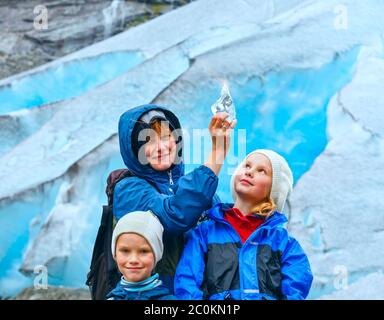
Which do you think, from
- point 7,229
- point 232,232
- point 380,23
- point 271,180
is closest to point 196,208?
point 232,232

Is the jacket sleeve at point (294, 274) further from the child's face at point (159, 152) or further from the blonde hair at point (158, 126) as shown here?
the blonde hair at point (158, 126)

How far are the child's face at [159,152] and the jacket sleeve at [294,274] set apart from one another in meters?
0.63

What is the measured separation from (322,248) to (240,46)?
7.82 feet

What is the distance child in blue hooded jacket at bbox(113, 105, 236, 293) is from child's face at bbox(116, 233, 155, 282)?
0.38 ft

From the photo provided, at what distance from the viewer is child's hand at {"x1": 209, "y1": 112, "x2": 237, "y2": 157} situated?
9.87 feet

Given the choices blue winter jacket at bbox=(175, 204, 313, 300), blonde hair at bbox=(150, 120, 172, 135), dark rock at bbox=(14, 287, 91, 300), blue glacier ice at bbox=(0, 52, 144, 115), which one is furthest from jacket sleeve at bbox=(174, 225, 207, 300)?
blue glacier ice at bbox=(0, 52, 144, 115)

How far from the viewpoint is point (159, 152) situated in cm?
312

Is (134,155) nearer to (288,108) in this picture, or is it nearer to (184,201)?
(184,201)

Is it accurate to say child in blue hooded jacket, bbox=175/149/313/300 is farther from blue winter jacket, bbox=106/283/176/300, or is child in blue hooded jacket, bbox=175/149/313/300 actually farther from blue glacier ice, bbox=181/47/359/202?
blue glacier ice, bbox=181/47/359/202

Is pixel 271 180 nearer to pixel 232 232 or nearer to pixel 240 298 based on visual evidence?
pixel 232 232

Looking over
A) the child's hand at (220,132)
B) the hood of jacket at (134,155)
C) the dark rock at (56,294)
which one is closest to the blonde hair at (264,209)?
the child's hand at (220,132)

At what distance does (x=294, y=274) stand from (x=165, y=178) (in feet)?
2.27

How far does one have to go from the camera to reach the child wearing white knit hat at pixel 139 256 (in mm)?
2887

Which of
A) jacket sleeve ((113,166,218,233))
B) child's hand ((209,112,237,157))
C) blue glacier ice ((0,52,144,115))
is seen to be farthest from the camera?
blue glacier ice ((0,52,144,115))
